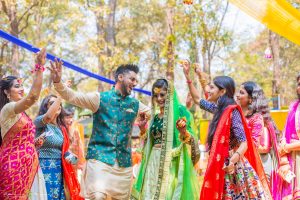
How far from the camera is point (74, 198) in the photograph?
6305mm

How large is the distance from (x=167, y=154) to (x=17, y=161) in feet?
5.94

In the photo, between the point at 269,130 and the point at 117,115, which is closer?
the point at 117,115

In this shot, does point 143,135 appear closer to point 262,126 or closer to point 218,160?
point 262,126

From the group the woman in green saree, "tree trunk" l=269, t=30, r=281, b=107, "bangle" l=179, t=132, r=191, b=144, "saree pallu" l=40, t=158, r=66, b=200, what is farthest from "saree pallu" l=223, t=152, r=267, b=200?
"tree trunk" l=269, t=30, r=281, b=107

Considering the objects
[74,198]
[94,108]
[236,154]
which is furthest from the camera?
[74,198]

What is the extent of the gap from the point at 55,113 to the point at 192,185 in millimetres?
1772

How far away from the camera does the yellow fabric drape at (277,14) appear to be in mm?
5117

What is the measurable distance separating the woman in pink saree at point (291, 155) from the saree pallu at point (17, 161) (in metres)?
2.61

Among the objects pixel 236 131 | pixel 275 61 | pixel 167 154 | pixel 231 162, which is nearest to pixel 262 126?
pixel 167 154

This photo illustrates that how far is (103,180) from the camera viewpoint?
16.6 ft

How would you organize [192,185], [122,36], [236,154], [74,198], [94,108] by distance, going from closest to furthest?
[236,154] → [94,108] → [192,185] → [74,198] → [122,36]

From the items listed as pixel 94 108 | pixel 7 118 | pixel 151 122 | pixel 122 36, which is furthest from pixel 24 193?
pixel 122 36

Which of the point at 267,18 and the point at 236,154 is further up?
the point at 267,18

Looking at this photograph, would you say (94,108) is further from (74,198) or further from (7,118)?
(74,198)
